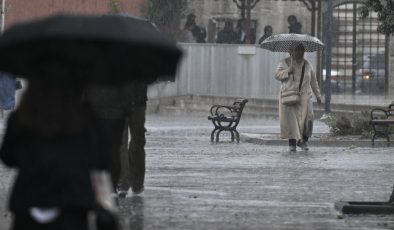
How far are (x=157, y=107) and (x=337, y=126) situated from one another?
16.7 meters

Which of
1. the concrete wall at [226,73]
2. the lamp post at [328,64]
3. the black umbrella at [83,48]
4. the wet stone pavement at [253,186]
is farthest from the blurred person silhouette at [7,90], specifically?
the black umbrella at [83,48]

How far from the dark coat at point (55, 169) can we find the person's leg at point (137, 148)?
22.1 feet

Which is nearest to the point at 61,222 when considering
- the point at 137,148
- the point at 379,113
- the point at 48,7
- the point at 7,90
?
the point at 137,148

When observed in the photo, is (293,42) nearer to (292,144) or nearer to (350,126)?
(292,144)

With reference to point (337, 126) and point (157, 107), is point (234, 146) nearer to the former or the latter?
point (337, 126)

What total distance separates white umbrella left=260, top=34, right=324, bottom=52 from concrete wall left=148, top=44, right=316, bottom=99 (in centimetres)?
1643

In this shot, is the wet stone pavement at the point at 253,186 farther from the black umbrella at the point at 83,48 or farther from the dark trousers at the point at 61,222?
the black umbrella at the point at 83,48

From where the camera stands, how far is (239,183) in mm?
15180

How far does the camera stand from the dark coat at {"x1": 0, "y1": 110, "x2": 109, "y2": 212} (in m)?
5.76

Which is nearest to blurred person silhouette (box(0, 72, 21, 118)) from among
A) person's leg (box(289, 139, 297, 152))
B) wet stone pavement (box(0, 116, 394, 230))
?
wet stone pavement (box(0, 116, 394, 230))

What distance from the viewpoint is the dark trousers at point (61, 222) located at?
5.78 m

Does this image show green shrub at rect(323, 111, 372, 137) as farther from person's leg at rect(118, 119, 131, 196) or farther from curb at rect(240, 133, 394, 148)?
person's leg at rect(118, 119, 131, 196)

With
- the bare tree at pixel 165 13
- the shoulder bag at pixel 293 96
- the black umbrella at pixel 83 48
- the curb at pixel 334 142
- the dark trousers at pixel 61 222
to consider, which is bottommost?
the curb at pixel 334 142

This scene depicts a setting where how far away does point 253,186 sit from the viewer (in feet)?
48.5
